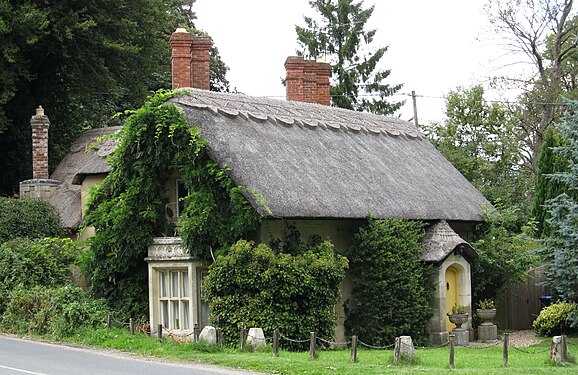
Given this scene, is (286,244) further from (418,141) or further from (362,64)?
(362,64)

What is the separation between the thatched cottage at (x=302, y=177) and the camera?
75.4 feet

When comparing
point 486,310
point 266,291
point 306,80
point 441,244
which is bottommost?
point 486,310

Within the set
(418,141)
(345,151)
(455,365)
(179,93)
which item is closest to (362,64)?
(418,141)

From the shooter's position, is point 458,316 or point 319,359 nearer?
point 319,359

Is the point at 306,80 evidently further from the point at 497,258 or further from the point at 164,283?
the point at 164,283

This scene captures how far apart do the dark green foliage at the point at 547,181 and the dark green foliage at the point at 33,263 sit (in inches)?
618

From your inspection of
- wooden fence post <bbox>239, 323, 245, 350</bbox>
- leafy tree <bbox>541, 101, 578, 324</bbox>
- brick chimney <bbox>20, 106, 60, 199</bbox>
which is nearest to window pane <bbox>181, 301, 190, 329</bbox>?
wooden fence post <bbox>239, 323, 245, 350</bbox>

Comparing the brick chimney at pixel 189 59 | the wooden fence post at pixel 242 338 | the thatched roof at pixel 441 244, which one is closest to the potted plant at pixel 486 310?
the thatched roof at pixel 441 244

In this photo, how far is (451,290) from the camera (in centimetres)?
2656

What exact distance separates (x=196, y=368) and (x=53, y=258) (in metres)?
10.1

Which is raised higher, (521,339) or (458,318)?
(458,318)

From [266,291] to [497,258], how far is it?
32.6 feet

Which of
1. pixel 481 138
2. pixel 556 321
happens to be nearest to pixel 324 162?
pixel 556 321

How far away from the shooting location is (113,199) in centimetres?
2447
